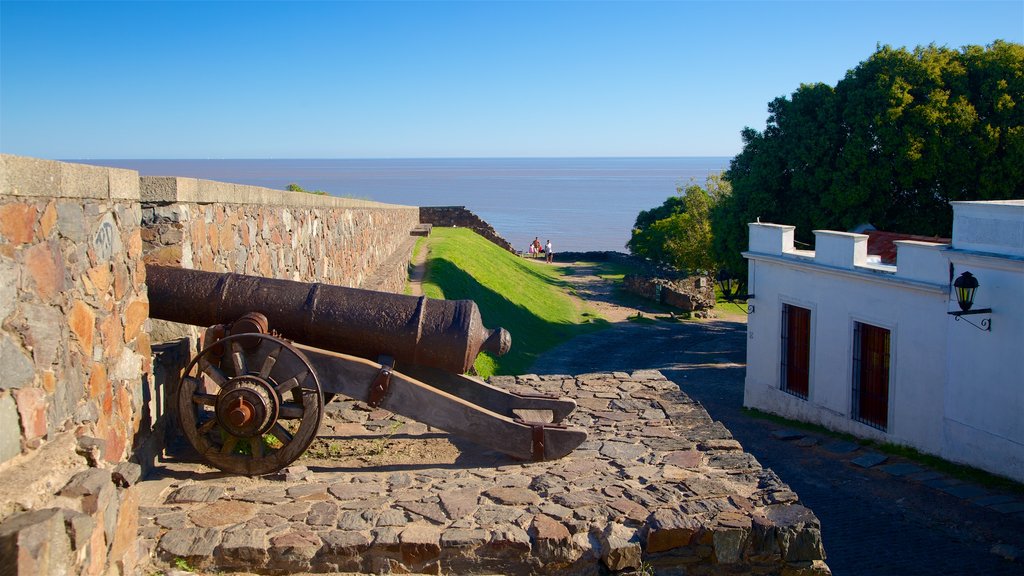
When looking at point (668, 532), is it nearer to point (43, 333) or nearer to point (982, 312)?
point (43, 333)

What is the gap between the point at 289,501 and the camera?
4.77 meters

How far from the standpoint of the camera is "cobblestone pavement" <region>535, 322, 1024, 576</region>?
8172 mm

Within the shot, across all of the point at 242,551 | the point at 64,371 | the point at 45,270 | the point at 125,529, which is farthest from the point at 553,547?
the point at 45,270

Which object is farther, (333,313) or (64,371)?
(333,313)

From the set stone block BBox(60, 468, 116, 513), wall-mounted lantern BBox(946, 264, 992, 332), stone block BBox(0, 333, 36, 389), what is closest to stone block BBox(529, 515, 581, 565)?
stone block BBox(60, 468, 116, 513)

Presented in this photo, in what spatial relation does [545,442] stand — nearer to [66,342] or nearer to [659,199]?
[66,342]

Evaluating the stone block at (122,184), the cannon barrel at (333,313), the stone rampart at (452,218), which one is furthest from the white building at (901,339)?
the stone rampart at (452,218)

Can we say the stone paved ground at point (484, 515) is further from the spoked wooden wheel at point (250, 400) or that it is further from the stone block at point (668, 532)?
the spoked wooden wheel at point (250, 400)

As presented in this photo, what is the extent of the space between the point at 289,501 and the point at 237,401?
2.03 ft

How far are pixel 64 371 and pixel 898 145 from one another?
16.8 metres

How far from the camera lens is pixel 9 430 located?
3.04 metres

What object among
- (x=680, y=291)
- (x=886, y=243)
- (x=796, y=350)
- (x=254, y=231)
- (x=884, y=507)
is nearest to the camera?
(x=254, y=231)

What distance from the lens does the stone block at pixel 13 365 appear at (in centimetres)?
303

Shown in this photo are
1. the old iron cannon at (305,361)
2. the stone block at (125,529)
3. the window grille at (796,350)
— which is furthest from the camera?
the window grille at (796,350)
